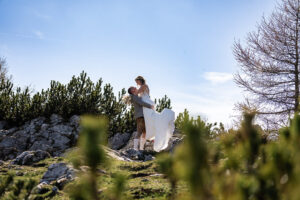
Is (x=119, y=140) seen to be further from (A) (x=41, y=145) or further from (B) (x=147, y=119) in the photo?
(B) (x=147, y=119)

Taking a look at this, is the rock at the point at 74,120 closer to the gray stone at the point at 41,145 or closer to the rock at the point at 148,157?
the gray stone at the point at 41,145

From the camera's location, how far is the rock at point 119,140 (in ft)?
45.7

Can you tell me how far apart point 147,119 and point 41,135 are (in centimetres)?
649

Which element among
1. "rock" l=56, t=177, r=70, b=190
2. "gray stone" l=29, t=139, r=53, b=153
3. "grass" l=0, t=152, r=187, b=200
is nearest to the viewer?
"grass" l=0, t=152, r=187, b=200

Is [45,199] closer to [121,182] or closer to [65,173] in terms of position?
[65,173]

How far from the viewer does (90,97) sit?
584 inches

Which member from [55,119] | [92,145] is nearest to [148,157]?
[92,145]

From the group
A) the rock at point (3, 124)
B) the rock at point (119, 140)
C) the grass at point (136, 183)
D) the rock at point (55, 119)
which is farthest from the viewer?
the rock at point (3, 124)

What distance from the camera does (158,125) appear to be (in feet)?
32.6

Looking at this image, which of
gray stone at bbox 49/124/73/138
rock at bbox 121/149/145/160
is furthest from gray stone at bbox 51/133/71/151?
rock at bbox 121/149/145/160

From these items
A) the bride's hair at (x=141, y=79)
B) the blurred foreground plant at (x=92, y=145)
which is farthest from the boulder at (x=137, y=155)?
the blurred foreground plant at (x=92, y=145)

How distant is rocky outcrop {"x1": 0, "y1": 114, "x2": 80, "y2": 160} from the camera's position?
41.5 ft

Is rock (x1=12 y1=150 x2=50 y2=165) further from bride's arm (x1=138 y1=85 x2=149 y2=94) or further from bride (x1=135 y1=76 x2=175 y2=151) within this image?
bride's arm (x1=138 y1=85 x2=149 y2=94)

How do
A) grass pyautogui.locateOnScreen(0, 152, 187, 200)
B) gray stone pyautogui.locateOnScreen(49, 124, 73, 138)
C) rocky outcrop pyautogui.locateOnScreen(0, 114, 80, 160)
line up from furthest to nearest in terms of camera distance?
gray stone pyautogui.locateOnScreen(49, 124, 73, 138), rocky outcrop pyautogui.locateOnScreen(0, 114, 80, 160), grass pyautogui.locateOnScreen(0, 152, 187, 200)
